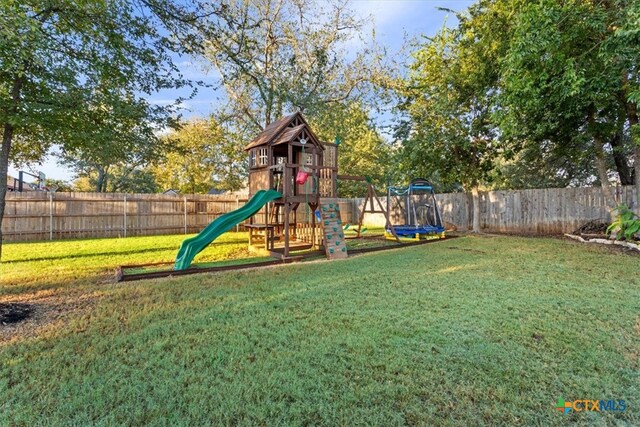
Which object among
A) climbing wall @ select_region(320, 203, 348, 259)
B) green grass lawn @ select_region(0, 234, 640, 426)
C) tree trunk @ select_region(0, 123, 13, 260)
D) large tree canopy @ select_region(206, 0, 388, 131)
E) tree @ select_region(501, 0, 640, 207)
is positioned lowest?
green grass lawn @ select_region(0, 234, 640, 426)

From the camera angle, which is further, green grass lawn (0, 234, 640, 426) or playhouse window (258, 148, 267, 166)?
playhouse window (258, 148, 267, 166)

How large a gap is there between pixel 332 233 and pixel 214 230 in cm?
289

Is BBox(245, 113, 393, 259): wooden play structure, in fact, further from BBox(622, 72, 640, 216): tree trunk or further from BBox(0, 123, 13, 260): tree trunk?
BBox(622, 72, 640, 216): tree trunk

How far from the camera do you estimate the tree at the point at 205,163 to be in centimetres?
1742

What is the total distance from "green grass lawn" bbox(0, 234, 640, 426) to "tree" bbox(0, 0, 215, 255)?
2.26 meters

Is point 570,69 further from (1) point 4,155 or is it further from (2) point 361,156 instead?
(2) point 361,156

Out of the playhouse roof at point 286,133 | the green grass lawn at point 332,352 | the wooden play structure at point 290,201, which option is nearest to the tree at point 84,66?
the green grass lawn at point 332,352

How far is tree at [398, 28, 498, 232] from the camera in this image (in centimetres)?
1106

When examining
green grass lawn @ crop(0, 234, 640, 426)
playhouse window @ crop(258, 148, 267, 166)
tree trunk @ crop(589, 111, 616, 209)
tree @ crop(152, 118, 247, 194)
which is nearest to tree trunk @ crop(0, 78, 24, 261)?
green grass lawn @ crop(0, 234, 640, 426)

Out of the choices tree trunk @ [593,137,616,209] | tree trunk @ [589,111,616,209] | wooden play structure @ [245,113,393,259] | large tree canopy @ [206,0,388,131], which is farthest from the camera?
large tree canopy @ [206,0,388,131]

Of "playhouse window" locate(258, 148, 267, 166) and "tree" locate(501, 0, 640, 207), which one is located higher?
"tree" locate(501, 0, 640, 207)

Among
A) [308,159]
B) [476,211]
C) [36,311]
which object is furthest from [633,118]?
[36,311]

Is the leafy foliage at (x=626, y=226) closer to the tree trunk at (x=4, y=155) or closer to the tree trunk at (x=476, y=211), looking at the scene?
the tree trunk at (x=476, y=211)

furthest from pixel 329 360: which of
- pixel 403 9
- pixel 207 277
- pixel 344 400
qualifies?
pixel 403 9
